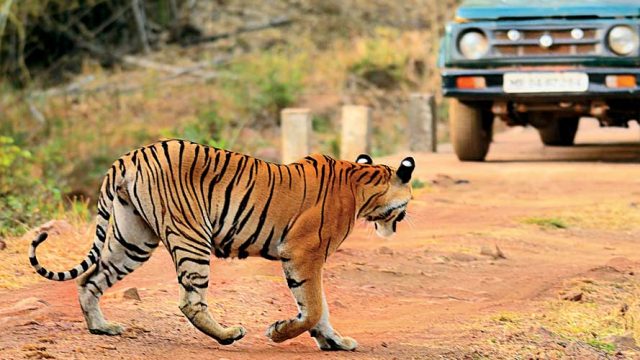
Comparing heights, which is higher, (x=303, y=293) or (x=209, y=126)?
(x=303, y=293)

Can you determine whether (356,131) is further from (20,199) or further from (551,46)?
(20,199)

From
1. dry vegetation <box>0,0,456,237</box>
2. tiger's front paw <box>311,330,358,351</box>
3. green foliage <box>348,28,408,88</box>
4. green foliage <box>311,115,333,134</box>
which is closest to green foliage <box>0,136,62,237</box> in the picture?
dry vegetation <box>0,0,456,237</box>

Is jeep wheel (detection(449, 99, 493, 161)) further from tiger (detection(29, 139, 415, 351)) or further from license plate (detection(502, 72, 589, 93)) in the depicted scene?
tiger (detection(29, 139, 415, 351))

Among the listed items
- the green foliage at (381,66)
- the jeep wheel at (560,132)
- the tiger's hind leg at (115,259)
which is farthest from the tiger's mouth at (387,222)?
the green foliage at (381,66)

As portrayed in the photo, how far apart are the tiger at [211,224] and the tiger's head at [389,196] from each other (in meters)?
0.11

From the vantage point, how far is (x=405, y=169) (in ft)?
19.6

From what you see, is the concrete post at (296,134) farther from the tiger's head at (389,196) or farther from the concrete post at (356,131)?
the tiger's head at (389,196)

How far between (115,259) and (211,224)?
16.7 inches

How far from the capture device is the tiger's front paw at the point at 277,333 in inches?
223

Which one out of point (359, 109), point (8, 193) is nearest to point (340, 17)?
point (359, 109)

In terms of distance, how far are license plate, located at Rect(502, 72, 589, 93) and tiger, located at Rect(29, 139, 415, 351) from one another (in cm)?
673

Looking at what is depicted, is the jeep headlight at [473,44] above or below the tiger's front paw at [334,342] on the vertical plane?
above

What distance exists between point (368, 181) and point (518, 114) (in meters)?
7.69

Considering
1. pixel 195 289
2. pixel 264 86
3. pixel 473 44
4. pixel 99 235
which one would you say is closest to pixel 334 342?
pixel 195 289
